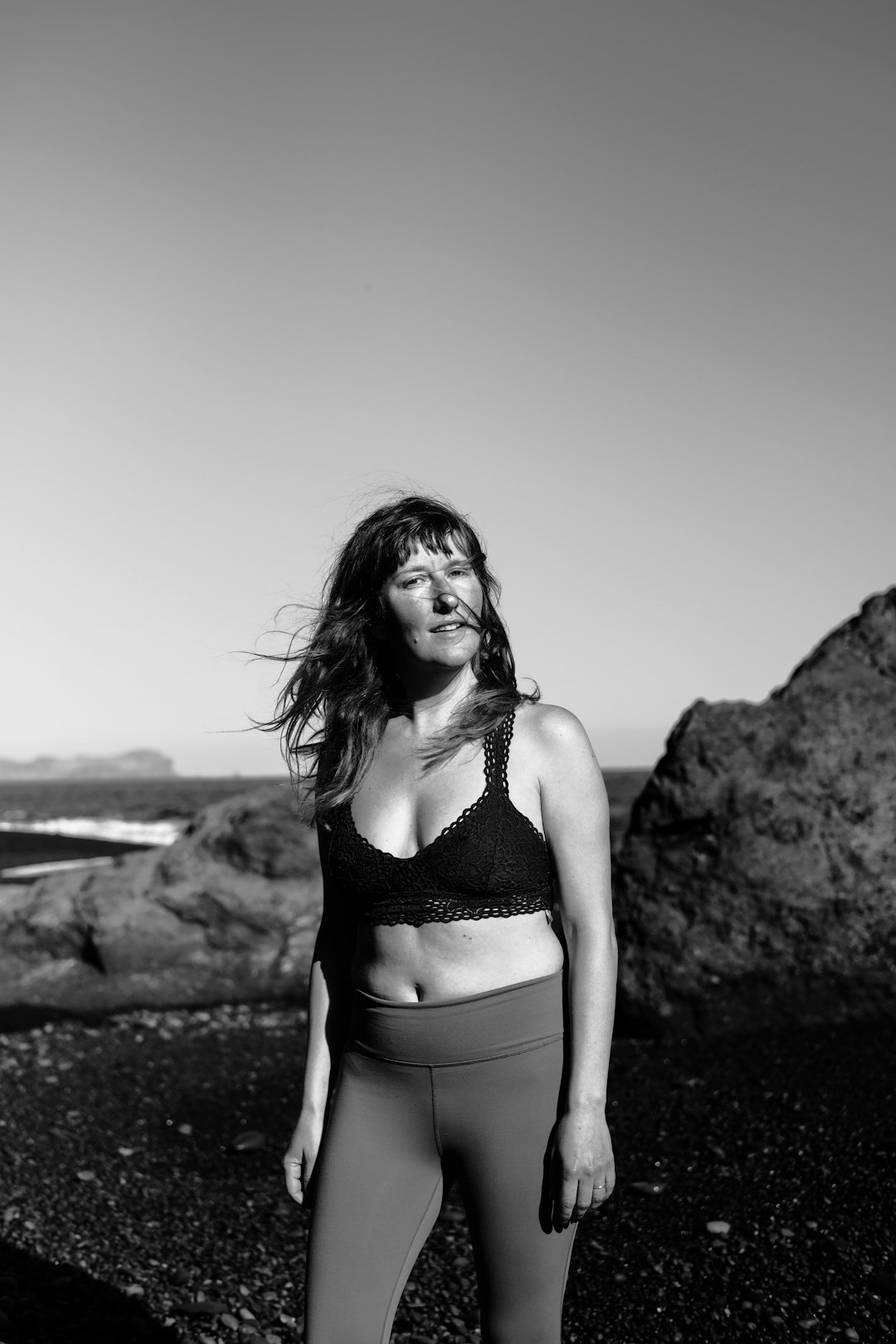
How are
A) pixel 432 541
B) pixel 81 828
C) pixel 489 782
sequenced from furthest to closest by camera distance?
pixel 81 828 → pixel 432 541 → pixel 489 782

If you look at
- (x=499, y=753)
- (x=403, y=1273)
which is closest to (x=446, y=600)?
(x=499, y=753)

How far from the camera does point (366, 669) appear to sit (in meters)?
3.56

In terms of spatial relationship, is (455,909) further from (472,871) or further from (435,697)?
(435,697)

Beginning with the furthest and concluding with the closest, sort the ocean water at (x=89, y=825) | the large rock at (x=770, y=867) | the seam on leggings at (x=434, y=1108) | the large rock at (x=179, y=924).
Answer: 1. the ocean water at (x=89, y=825)
2. the large rock at (x=179, y=924)
3. the large rock at (x=770, y=867)
4. the seam on leggings at (x=434, y=1108)

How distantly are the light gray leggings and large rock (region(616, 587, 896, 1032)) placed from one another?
4945 millimetres

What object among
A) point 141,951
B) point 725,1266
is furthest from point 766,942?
point 141,951

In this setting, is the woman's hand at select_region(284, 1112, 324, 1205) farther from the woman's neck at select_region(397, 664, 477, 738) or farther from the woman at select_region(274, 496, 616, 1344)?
the woman's neck at select_region(397, 664, 477, 738)

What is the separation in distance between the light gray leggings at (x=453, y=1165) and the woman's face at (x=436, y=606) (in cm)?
92

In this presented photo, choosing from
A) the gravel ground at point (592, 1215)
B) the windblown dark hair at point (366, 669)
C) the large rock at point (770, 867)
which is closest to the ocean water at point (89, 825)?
the large rock at point (770, 867)

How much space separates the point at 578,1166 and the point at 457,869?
76 centimetres

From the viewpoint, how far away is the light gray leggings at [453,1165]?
2828 mm

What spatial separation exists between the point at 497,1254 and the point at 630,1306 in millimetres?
2117

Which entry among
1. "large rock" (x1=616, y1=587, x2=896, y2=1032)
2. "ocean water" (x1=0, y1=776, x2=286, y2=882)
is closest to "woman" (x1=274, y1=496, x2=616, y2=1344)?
"large rock" (x1=616, y1=587, x2=896, y2=1032)

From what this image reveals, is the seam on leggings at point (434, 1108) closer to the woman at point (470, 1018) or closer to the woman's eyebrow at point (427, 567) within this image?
the woman at point (470, 1018)
